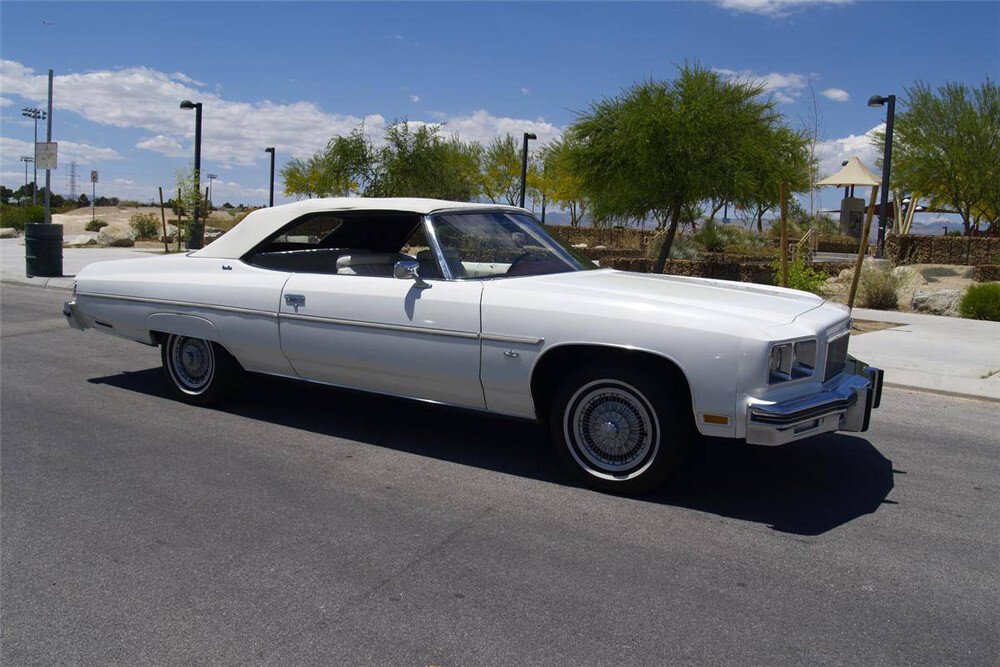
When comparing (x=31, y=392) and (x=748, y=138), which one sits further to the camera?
(x=748, y=138)

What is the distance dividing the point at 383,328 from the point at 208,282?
1.63 metres

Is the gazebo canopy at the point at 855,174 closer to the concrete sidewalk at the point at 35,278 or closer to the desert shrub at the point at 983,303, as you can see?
the desert shrub at the point at 983,303

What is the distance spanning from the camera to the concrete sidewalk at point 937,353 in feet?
27.8

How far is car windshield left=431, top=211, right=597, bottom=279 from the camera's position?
548 centimetres

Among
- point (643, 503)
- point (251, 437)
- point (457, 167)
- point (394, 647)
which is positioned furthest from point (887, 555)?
point (457, 167)

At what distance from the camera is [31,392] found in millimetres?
6941

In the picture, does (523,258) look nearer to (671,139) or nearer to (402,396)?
(402,396)

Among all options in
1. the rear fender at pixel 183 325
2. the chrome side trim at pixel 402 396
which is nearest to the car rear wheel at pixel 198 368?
the rear fender at pixel 183 325

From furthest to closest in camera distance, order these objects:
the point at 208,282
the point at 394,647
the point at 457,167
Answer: the point at 457,167 < the point at 208,282 < the point at 394,647

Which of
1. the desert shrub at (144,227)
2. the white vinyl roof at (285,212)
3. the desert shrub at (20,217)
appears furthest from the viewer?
the desert shrub at (20,217)

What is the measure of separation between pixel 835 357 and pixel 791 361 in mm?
664

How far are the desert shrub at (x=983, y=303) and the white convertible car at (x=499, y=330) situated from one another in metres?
10.4

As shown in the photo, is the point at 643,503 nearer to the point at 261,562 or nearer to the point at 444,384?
the point at 444,384

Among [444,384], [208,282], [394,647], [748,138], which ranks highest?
[748,138]
